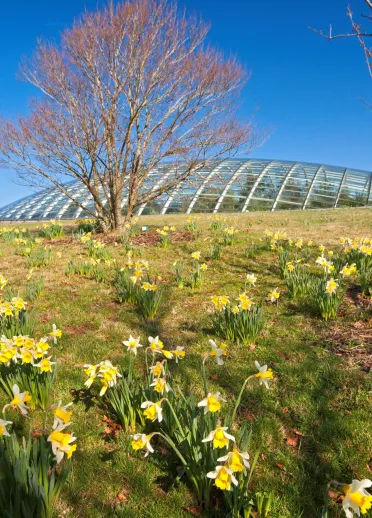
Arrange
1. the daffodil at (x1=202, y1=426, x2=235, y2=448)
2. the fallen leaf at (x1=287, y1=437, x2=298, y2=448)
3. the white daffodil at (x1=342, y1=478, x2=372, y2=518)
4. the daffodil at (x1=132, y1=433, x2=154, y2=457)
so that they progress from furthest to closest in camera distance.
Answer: the fallen leaf at (x1=287, y1=437, x2=298, y2=448) < the daffodil at (x1=132, y1=433, x2=154, y2=457) < the daffodil at (x1=202, y1=426, x2=235, y2=448) < the white daffodil at (x1=342, y1=478, x2=372, y2=518)

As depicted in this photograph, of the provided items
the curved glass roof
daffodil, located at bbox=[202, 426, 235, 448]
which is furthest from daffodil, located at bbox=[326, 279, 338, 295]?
the curved glass roof

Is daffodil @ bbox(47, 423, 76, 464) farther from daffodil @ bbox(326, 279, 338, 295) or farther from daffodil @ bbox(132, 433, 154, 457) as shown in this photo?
daffodil @ bbox(326, 279, 338, 295)

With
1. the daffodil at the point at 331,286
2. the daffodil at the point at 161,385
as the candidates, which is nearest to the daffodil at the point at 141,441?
the daffodil at the point at 161,385

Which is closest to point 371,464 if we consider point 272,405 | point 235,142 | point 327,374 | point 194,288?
point 272,405

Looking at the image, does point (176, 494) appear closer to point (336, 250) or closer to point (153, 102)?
point (336, 250)

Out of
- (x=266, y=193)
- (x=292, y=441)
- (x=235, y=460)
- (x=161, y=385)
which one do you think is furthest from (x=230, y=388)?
(x=266, y=193)

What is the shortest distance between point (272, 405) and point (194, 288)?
8.24 ft

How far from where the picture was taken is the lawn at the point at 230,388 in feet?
5.91

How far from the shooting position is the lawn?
5.91ft

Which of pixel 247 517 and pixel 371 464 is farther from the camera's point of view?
pixel 371 464

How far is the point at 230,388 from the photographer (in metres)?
2.67

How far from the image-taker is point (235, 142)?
8.55 m

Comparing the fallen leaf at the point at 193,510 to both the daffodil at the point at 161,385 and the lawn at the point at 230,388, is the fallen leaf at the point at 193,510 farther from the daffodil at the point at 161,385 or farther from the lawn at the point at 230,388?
the daffodil at the point at 161,385

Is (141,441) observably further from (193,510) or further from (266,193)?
(266,193)
